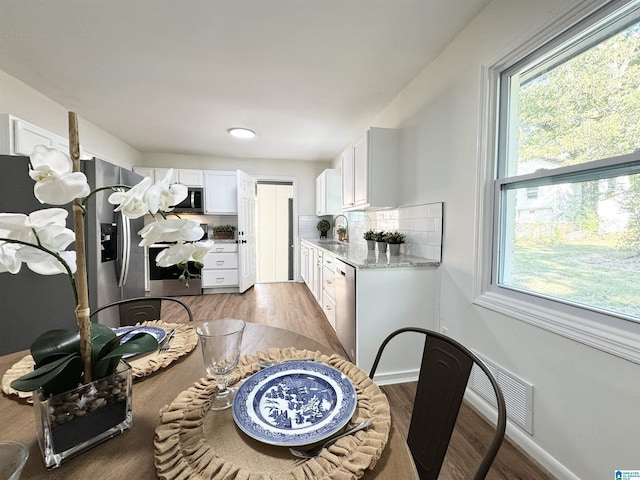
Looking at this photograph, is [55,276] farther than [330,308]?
No

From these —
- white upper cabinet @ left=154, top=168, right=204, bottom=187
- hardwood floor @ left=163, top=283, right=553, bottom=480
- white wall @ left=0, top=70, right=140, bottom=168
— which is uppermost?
white wall @ left=0, top=70, right=140, bottom=168

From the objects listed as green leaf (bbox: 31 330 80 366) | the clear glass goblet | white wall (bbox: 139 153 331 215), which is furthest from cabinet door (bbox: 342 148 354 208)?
the clear glass goblet

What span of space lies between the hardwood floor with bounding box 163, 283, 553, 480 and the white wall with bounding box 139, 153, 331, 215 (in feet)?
5.67

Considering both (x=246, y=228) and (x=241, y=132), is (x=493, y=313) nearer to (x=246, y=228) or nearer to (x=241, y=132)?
(x=241, y=132)

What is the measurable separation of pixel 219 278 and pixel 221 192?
1485mm

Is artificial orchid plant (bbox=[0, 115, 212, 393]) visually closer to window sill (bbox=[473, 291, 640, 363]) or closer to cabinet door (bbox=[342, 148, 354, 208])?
window sill (bbox=[473, 291, 640, 363])

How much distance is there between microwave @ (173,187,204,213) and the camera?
460 cm

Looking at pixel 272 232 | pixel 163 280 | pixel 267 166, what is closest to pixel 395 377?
pixel 163 280

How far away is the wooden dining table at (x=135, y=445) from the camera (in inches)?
20.1

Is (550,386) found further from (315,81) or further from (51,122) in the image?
(51,122)

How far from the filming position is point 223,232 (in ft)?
16.0

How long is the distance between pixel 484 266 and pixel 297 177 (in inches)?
163

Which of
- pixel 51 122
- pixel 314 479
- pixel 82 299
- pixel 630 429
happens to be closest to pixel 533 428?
pixel 630 429

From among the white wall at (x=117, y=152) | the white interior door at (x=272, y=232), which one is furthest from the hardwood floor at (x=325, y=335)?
the white wall at (x=117, y=152)
